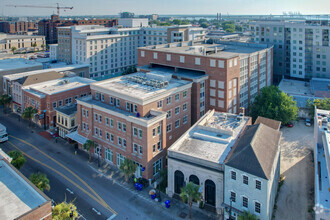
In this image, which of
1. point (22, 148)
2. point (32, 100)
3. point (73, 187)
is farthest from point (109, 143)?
point (32, 100)

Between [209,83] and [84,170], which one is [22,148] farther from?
[209,83]

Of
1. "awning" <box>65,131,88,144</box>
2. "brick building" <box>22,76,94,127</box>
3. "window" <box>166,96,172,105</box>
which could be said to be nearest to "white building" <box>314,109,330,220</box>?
"window" <box>166,96,172,105</box>

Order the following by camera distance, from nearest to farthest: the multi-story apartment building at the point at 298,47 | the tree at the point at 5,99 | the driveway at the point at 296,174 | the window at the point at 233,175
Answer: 1. the window at the point at 233,175
2. the driveway at the point at 296,174
3. the tree at the point at 5,99
4. the multi-story apartment building at the point at 298,47

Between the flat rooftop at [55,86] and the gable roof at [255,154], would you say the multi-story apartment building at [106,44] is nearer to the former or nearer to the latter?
the flat rooftop at [55,86]

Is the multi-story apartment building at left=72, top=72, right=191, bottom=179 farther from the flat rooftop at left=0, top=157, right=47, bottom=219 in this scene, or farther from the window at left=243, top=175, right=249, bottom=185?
the flat rooftop at left=0, top=157, right=47, bottom=219

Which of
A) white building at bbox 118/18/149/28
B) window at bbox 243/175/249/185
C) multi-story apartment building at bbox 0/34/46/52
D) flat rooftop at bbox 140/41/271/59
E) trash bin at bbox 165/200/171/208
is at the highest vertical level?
white building at bbox 118/18/149/28

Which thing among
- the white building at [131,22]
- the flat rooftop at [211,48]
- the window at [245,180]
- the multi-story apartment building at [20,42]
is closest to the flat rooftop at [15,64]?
the flat rooftop at [211,48]
